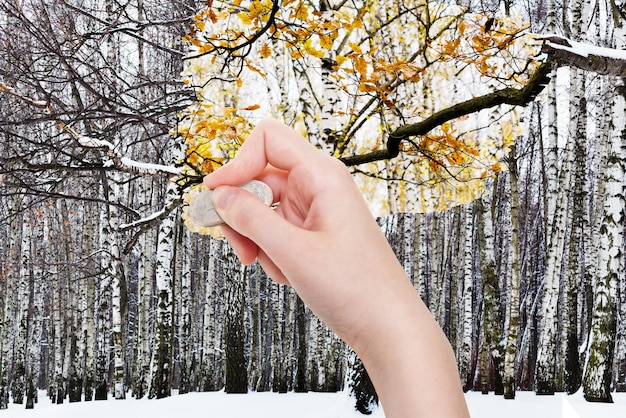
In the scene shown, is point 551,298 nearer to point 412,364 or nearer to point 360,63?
point 360,63

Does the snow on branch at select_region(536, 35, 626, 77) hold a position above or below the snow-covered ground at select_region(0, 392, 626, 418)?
above

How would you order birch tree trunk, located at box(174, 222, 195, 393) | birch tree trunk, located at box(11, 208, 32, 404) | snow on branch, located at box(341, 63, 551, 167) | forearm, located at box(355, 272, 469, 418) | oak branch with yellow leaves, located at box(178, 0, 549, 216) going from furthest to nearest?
birch tree trunk, located at box(174, 222, 195, 393) < birch tree trunk, located at box(11, 208, 32, 404) < oak branch with yellow leaves, located at box(178, 0, 549, 216) < snow on branch, located at box(341, 63, 551, 167) < forearm, located at box(355, 272, 469, 418)

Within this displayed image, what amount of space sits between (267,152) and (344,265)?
0.88 feet

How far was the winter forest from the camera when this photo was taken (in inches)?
234

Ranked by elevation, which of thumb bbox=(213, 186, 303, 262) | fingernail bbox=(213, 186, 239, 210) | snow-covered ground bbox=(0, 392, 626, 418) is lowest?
snow-covered ground bbox=(0, 392, 626, 418)

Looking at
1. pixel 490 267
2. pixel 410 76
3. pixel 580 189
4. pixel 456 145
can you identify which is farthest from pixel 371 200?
pixel 410 76

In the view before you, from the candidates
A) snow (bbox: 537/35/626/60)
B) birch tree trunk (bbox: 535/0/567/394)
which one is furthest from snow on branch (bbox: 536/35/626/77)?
birch tree trunk (bbox: 535/0/567/394)

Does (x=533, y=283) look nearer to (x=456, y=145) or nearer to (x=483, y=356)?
(x=483, y=356)

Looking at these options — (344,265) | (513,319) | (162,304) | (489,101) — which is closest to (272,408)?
(162,304)

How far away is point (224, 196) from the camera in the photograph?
1112 mm

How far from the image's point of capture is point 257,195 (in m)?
1.18

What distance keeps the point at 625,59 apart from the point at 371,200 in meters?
10.1

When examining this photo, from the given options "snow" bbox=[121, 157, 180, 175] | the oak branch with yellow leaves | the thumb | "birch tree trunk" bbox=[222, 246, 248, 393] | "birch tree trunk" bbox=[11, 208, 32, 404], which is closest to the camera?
the thumb

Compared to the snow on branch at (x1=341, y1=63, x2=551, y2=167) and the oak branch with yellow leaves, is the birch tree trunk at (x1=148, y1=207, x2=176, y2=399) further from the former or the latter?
the snow on branch at (x1=341, y1=63, x2=551, y2=167)
